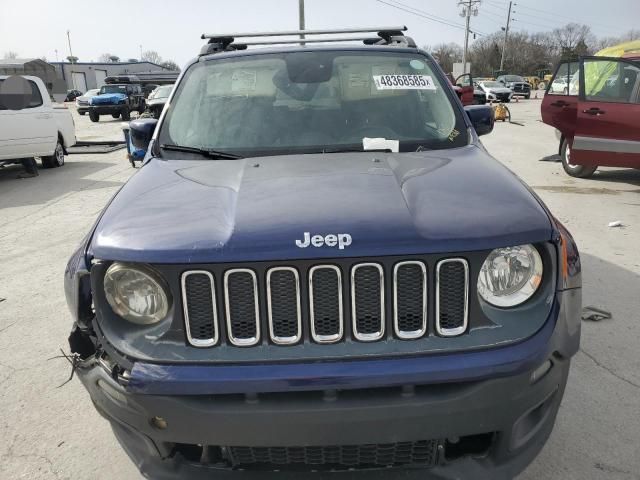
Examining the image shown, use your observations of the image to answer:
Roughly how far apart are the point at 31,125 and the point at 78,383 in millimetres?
9065

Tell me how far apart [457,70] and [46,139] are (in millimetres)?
36395

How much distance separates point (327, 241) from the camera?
1.76m

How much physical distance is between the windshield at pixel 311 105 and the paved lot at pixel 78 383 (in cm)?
159

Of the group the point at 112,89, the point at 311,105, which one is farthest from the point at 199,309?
the point at 112,89

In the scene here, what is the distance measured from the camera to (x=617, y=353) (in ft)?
11.4

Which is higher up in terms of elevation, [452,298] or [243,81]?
[243,81]

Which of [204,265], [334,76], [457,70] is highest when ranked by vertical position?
[334,76]

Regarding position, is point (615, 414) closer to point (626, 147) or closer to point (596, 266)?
point (596, 266)

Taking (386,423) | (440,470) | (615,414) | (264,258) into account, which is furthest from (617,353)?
(264,258)

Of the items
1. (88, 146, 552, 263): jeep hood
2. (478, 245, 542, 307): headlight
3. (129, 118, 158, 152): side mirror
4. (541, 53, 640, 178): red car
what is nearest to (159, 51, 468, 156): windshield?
(129, 118, 158, 152): side mirror

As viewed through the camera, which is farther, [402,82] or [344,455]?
[402,82]

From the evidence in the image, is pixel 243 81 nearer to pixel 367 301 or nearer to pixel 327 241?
pixel 327 241

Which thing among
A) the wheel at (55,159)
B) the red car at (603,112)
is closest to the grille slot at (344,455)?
the red car at (603,112)

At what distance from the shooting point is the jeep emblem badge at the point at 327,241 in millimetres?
1755
